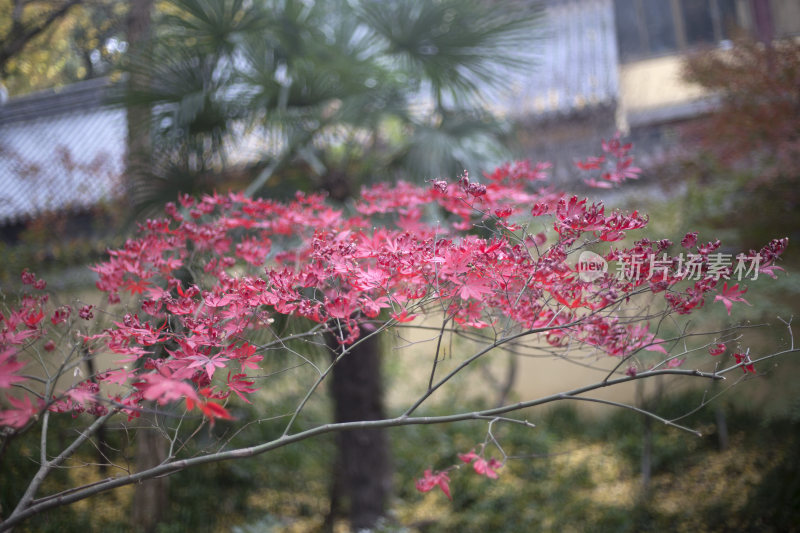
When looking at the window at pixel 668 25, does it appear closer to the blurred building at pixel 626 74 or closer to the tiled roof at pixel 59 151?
the blurred building at pixel 626 74

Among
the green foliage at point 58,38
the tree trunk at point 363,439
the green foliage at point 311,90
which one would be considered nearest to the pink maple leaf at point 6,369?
the green foliage at point 311,90

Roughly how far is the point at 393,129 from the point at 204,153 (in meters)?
2.52

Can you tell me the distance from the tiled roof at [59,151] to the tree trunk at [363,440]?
6.75 feet

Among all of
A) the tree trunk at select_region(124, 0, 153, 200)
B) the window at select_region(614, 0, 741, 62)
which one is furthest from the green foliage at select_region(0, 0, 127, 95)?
the window at select_region(614, 0, 741, 62)

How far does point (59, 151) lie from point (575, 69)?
13.9 feet

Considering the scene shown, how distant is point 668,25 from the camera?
5.67 m

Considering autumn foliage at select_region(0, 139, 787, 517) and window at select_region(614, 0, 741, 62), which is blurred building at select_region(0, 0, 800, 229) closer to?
window at select_region(614, 0, 741, 62)

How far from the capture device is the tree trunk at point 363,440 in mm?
3244

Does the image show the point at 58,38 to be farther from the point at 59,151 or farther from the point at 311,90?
the point at 311,90

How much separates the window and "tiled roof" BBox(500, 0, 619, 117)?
0.18 meters

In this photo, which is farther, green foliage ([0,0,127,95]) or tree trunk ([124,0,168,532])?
green foliage ([0,0,127,95])

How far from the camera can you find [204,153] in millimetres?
2838

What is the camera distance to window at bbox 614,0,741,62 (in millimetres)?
5375

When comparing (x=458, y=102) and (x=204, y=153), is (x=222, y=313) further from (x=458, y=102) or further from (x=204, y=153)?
(x=458, y=102)
